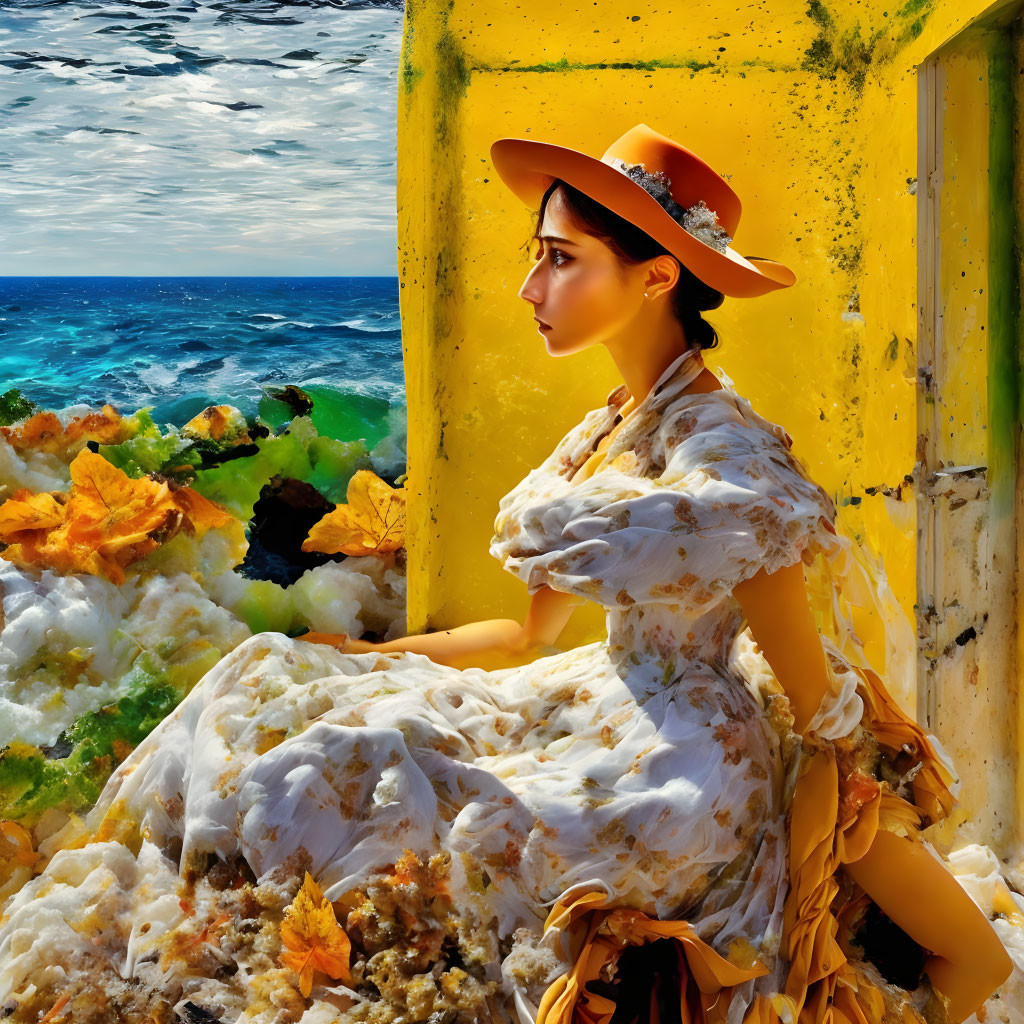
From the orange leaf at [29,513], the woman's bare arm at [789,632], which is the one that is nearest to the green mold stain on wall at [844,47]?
the woman's bare arm at [789,632]

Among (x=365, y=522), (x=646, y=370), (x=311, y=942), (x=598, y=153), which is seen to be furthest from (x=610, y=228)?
(x=365, y=522)

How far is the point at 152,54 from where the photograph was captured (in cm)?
332

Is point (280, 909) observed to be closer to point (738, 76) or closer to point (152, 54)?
point (738, 76)

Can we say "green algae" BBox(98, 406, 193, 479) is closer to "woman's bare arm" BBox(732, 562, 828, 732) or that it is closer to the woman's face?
the woman's face

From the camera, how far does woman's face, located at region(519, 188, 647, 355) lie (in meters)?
1.54

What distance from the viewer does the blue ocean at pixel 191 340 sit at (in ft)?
11.6

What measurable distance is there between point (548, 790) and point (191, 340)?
3.12 m

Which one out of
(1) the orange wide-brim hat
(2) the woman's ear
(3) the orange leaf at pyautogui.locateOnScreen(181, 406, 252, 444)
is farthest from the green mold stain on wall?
(3) the orange leaf at pyautogui.locateOnScreen(181, 406, 252, 444)

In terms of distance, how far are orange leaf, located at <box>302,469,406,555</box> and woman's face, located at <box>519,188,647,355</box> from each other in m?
1.41

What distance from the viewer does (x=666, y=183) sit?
1538 millimetres

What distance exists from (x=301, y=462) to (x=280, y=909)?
1.90 meters

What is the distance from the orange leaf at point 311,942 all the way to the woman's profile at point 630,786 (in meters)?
0.02

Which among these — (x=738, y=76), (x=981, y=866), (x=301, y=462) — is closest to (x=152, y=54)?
(x=301, y=462)

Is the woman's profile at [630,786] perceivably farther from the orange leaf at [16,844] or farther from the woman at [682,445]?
the orange leaf at [16,844]
